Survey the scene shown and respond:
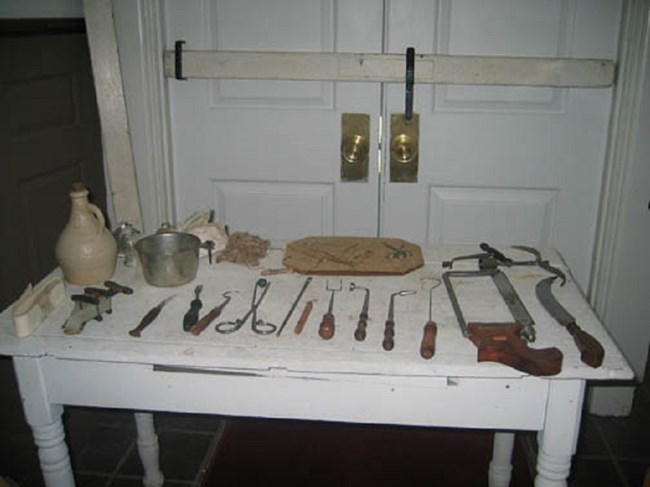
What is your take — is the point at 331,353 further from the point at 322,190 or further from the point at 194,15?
the point at 194,15

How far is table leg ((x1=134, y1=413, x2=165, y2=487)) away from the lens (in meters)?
1.86

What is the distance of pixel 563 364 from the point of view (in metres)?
1.19

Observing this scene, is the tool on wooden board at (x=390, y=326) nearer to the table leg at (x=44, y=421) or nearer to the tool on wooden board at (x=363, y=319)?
the tool on wooden board at (x=363, y=319)

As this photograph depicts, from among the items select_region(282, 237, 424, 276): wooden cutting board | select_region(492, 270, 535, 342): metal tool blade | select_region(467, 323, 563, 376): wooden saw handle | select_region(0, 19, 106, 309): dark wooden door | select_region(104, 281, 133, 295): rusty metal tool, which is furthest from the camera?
select_region(0, 19, 106, 309): dark wooden door

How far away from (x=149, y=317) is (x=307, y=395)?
1.18ft

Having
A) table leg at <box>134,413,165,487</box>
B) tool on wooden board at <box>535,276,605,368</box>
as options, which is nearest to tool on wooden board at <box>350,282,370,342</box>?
tool on wooden board at <box>535,276,605,368</box>

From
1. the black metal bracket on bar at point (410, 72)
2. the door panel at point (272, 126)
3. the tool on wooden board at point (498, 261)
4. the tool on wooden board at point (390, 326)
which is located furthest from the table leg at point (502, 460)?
the black metal bracket on bar at point (410, 72)

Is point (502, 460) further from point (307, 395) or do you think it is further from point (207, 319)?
point (207, 319)

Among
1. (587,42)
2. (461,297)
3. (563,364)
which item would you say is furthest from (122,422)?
(587,42)

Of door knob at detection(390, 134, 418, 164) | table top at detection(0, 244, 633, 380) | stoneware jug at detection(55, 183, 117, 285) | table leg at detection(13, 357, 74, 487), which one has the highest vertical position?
door knob at detection(390, 134, 418, 164)

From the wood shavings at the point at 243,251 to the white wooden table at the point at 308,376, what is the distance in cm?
26

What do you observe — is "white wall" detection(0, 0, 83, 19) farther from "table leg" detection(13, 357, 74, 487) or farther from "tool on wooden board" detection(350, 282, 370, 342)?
"tool on wooden board" detection(350, 282, 370, 342)

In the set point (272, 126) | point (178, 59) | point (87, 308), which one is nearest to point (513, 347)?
point (87, 308)

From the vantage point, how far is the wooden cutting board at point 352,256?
156cm
